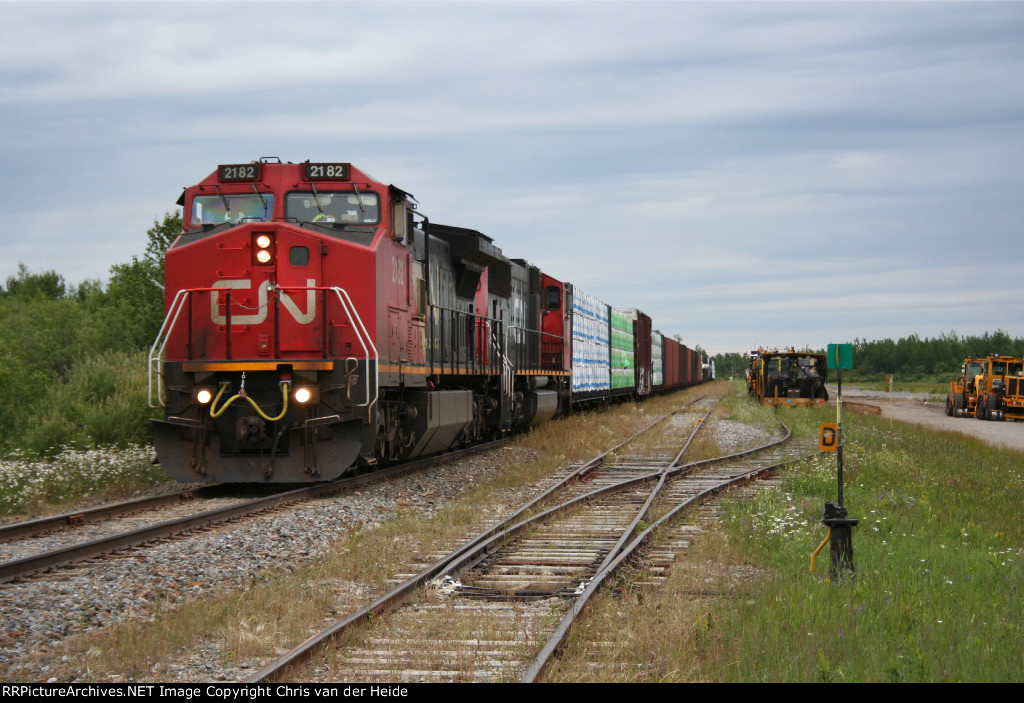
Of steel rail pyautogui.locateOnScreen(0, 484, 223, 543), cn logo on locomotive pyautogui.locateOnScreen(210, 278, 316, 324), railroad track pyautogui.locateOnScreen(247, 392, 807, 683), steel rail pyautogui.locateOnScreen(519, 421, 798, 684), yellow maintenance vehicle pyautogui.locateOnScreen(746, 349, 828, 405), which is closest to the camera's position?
steel rail pyautogui.locateOnScreen(519, 421, 798, 684)

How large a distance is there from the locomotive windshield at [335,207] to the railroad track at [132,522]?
333cm

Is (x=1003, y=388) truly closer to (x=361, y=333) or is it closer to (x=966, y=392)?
(x=966, y=392)

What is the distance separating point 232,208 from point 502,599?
719 cm

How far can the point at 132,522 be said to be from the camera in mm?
9102

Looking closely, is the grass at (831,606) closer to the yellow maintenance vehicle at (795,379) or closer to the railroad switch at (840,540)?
the railroad switch at (840,540)

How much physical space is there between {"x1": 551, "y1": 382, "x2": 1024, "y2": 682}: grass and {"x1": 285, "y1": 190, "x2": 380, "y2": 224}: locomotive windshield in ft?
18.7

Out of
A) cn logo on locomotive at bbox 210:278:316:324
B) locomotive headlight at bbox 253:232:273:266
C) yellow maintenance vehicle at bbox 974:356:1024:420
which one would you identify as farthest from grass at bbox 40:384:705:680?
yellow maintenance vehicle at bbox 974:356:1024:420

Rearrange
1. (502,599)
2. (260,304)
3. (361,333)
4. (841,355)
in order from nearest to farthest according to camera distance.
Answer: (502,599) < (841,355) < (361,333) < (260,304)

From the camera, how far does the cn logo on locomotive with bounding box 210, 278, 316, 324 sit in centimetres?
1104

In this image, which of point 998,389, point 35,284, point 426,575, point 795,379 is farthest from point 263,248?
point 35,284

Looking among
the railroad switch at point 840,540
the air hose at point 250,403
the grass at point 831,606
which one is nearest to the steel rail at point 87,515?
the air hose at point 250,403

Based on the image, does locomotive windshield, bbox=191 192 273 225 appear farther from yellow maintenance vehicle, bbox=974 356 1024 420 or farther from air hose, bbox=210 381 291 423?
yellow maintenance vehicle, bbox=974 356 1024 420

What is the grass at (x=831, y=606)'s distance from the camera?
4711mm
